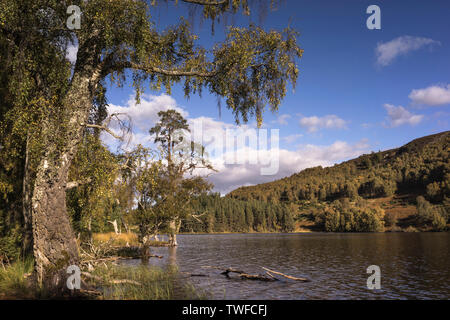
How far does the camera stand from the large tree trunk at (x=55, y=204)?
10594mm

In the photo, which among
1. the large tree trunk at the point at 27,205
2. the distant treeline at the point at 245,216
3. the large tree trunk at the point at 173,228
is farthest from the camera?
the distant treeline at the point at 245,216

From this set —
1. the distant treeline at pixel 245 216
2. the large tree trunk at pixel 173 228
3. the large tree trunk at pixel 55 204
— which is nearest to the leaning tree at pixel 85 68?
the large tree trunk at pixel 55 204

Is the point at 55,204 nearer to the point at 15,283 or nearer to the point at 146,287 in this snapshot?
the point at 15,283

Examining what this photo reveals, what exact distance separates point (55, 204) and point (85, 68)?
213 inches

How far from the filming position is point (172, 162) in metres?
35.3

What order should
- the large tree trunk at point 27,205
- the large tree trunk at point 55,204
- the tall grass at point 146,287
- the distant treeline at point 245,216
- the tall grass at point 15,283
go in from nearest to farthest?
the tall grass at point 15,283
the large tree trunk at point 55,204
the tall grass at point 146,287
the large tree trunk at point 27,205
the distant treeline at point 245,216

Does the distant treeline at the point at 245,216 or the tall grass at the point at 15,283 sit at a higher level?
the tall grass at the point at 15,283

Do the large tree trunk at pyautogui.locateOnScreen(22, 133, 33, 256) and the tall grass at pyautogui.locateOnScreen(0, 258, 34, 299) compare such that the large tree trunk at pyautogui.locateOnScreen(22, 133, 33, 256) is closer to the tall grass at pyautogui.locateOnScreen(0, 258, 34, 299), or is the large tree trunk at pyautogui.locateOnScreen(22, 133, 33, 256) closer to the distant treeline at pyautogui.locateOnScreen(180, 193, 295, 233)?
the tall grass at pyautogui.locateOnScreen(0, 258, 34, 299)

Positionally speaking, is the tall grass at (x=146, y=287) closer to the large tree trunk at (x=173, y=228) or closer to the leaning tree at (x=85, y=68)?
the leaning tree at (x=85, y=68)

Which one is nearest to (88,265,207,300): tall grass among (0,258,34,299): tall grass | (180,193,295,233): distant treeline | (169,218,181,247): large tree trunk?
(0,258,34,299): tall grass

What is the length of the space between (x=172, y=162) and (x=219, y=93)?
22.5m

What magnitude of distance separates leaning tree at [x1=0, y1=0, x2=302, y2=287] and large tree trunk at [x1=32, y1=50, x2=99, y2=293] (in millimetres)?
32

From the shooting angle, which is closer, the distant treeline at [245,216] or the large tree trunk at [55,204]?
the large tree trunk at [55,204]

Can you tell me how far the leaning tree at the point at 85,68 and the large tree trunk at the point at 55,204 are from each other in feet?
0.11
